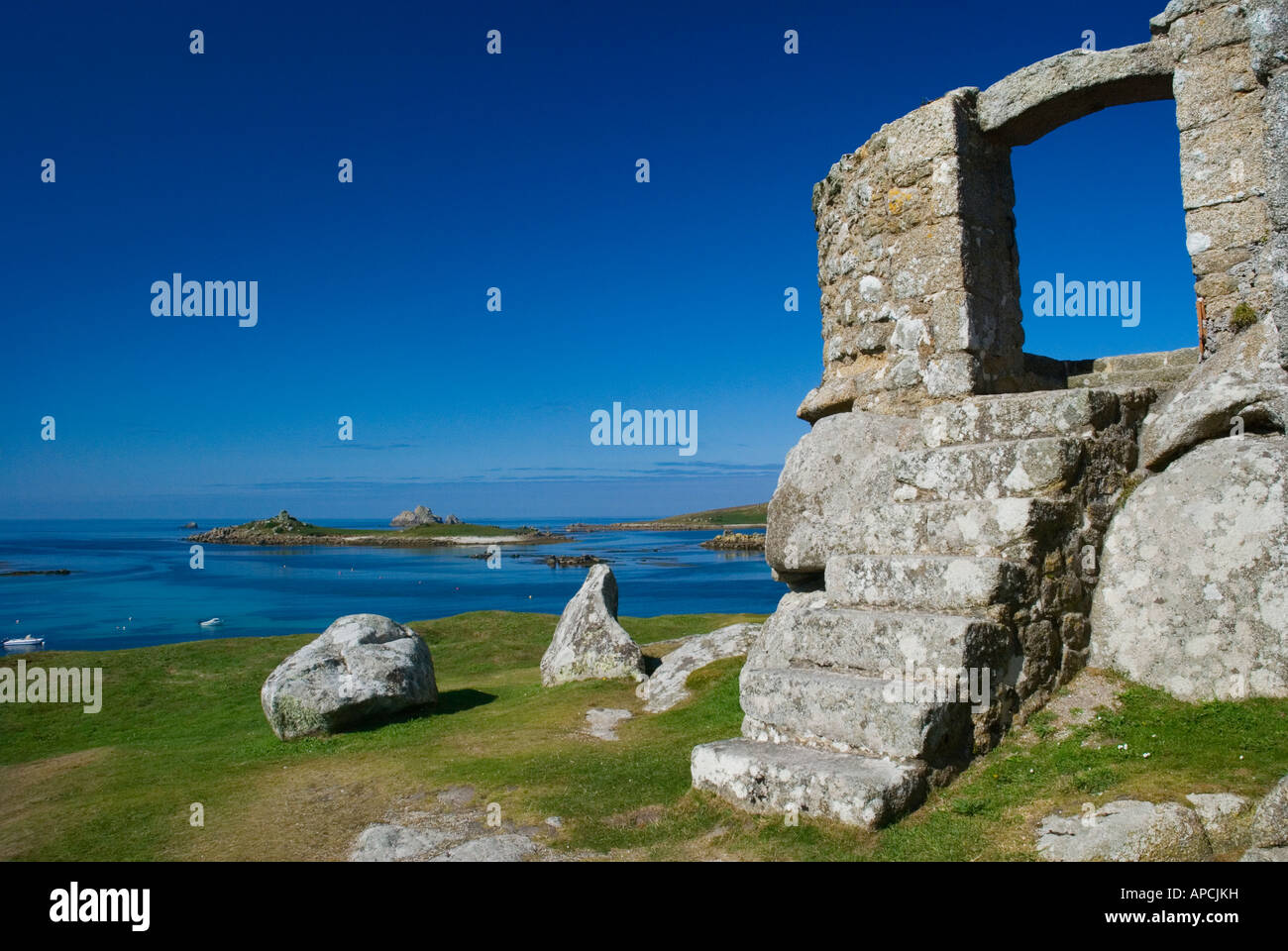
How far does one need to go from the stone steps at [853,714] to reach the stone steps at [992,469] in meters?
1.86

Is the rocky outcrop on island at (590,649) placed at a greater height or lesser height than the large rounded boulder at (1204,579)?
lesser

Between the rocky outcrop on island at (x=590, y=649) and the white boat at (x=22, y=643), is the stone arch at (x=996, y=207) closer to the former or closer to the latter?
the rocky outcrop on island at (x=590, y=649)

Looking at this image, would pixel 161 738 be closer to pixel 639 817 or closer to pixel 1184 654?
pixel 639 817

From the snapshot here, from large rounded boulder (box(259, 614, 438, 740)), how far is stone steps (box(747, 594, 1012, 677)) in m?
7.47

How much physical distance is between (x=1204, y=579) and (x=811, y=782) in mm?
3384

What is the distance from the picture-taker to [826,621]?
22.8 feet

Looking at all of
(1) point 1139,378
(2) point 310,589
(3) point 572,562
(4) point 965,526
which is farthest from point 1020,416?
(3) point 572,562

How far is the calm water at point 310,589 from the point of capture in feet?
119

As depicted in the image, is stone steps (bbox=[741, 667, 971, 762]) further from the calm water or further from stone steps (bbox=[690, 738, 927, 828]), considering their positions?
the calm water

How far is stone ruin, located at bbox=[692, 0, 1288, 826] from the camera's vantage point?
20.3 feet

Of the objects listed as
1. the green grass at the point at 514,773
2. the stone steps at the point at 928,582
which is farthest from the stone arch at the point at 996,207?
the green grass at the point at 514,773

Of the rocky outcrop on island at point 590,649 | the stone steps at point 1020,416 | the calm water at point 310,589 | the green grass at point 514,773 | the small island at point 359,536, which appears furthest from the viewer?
the small island at point 359,536

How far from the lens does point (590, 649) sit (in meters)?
15.0
